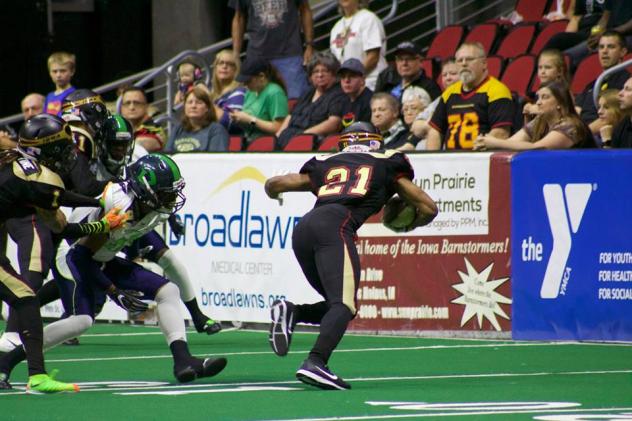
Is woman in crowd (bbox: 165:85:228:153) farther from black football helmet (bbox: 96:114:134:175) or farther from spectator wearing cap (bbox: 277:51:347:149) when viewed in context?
black football helmet (bbox: 96:114:134:175)

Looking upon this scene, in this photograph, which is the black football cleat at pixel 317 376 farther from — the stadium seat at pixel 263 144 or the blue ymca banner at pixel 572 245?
the stadium seat at pixel 263 144

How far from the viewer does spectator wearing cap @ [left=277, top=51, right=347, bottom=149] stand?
15070 millimetres

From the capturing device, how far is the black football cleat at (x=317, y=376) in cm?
850

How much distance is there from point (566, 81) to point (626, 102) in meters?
0.85

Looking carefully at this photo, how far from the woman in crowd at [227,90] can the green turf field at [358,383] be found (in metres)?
4.16

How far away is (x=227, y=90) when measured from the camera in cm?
1702

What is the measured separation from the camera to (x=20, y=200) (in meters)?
8.66

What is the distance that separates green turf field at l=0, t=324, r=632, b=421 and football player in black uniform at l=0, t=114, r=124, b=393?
264mm

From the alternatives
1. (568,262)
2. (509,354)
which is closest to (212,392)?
(509,354)

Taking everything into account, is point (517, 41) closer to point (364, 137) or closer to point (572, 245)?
point (572, 245)

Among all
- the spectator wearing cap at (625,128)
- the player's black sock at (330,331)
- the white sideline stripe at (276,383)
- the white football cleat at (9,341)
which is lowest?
the white sideline stripe at (276,383)

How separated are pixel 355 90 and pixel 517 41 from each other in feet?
8.17

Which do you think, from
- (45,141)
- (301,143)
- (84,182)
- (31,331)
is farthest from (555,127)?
(31,331)

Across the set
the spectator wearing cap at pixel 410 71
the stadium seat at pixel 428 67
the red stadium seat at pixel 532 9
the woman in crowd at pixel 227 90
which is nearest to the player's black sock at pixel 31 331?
the spectator wearing cap at pixel 410 71
